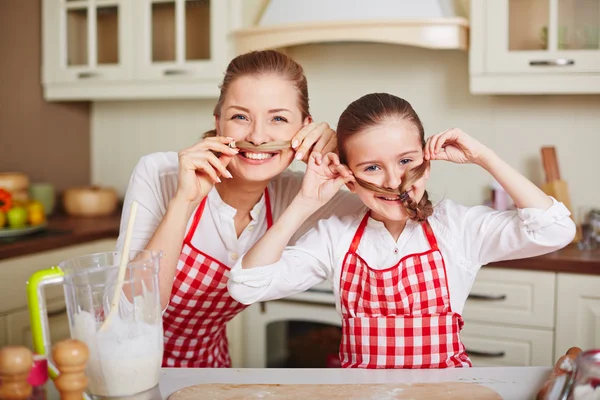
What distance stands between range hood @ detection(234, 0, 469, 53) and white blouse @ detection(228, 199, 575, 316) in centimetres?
112

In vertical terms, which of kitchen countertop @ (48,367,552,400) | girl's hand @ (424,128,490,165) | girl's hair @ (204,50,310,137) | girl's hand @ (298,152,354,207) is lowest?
kitchen countertop @ (48,367,552,400)

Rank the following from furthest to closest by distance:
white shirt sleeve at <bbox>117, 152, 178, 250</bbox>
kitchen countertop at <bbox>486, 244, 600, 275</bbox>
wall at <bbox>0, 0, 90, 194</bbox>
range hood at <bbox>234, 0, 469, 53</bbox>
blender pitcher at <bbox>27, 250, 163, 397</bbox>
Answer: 1. wall at <bbox>0, 0, 90, 194</bbox>
2. range hood at <bbox>234, 0, 469, 53</bbox>
3. kitchen countertop at <bbox>486, 244, 600, 275</bbox>
4. white shirt sleeve at <bbox>117, 152, 178, 250</bbox>
5. blender pitcher at <bbox>27, 250, 163, 397</bbox>

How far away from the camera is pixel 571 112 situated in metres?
2.62

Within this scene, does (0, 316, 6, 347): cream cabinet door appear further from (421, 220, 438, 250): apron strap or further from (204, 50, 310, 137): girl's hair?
(421, 220, 438, 250): apron strap

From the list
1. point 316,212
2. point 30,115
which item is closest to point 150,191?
point 316,212

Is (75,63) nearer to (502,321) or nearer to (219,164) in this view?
(219,164)

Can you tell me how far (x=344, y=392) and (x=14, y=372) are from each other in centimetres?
51

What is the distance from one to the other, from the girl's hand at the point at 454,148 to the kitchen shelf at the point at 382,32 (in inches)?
44.0

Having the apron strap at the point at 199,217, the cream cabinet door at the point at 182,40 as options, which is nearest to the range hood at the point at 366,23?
the cream cabinet door at the point at 182,40

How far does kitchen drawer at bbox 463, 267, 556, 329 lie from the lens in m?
2.22

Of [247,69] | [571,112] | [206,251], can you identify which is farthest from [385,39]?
[206,251]

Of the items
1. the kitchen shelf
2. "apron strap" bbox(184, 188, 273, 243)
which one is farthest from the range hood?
"apron strap" bbox(184, 188, 273, 243)

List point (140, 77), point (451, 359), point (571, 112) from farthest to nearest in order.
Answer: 1. point (140, 77)
2. point (571, 112)
3. point (451, 359)

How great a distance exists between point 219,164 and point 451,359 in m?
0.64
